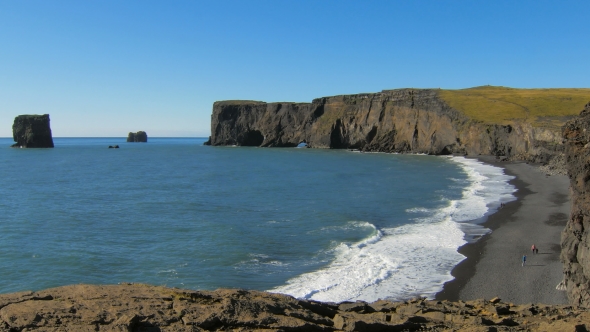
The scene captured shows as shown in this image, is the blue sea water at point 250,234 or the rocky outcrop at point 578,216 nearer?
the rocky outcrop at point 578,216

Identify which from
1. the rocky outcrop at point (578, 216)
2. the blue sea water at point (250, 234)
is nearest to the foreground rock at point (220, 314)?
the rocky outcrop at point (578, 216)

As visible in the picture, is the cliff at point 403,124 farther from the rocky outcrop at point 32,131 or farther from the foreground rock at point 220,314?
the foreground rock at point 220,314

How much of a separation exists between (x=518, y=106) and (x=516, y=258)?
9092 cm

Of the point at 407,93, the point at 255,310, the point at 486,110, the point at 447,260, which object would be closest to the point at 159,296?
the point at 255,310

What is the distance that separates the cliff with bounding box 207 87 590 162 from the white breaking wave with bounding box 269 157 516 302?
170 ft

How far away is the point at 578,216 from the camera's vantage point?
16.4m

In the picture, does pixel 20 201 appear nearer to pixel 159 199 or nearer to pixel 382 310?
pixel 159 199

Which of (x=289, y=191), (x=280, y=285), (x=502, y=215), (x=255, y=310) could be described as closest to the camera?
(x=255, y=310)

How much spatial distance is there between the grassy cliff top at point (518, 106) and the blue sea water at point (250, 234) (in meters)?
41.8

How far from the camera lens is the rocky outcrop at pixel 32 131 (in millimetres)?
158625

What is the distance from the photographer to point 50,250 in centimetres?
2625

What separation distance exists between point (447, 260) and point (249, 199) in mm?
24980

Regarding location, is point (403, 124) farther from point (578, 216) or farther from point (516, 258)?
point (578, 216)

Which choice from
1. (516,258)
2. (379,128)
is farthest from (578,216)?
(379,128)
